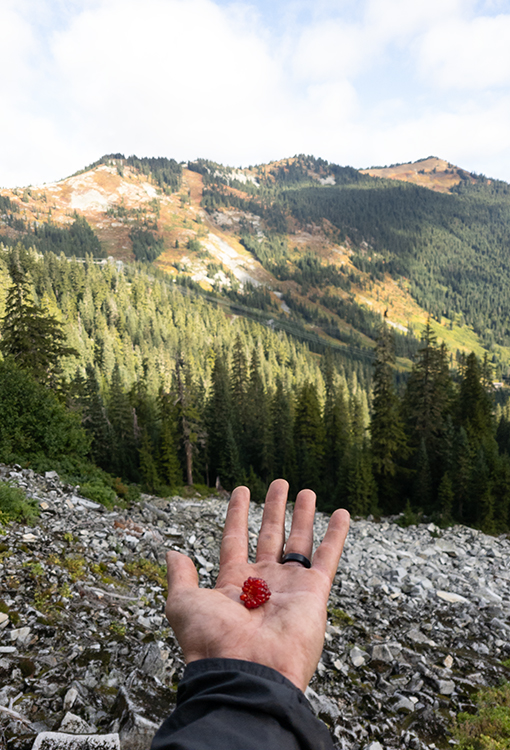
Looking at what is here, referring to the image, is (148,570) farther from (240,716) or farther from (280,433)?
(280,433)

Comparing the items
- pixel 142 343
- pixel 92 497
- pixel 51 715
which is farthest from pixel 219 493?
pixel 142 343

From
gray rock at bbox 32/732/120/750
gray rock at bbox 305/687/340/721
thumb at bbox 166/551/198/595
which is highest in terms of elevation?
thumb at bbox 166/551/198/595

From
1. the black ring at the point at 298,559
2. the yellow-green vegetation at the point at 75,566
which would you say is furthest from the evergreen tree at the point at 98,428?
the black ring at the point at 298,559

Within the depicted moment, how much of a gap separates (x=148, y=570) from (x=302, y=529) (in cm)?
658

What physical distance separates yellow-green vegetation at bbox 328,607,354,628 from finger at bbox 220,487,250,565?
5862mm

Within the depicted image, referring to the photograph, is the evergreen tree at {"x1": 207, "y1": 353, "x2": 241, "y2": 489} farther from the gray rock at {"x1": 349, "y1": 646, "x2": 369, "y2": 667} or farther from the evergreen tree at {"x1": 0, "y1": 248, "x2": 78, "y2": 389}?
the gray rock at {"x1": 349, "y1": 646, "x2": 369, "y2": 667}

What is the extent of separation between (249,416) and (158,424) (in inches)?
557

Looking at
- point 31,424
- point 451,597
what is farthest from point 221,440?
point 451,597

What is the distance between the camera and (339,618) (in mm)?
8953

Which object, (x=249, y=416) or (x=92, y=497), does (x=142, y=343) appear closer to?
(x=249, y=416)

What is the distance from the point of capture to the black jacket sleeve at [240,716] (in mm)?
2070

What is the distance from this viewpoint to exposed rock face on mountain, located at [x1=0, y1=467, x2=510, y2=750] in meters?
4.55

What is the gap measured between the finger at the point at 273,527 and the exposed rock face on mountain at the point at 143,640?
2341 mm

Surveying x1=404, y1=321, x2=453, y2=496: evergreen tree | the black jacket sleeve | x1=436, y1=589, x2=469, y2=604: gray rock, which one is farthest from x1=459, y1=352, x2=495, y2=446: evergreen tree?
the black jacket sleeve
